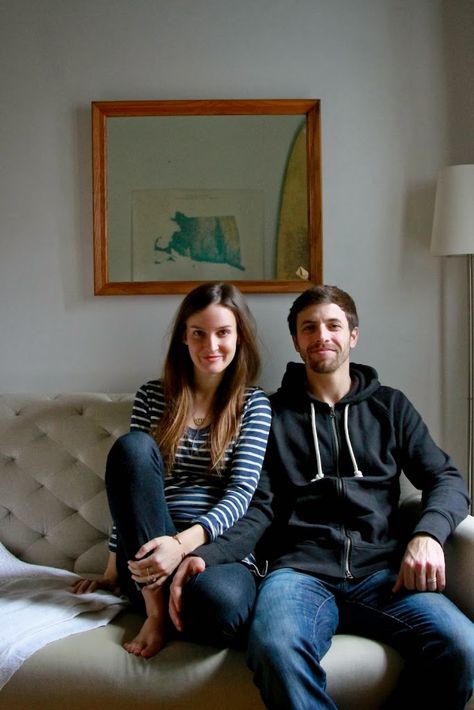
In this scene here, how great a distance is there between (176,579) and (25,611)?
37 centimetres

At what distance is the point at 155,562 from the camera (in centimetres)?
156

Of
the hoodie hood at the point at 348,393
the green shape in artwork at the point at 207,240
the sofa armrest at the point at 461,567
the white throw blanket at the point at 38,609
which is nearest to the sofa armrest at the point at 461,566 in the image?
the sofa armrest at the point at 461,567

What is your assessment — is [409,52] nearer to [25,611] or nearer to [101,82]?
[101,82]

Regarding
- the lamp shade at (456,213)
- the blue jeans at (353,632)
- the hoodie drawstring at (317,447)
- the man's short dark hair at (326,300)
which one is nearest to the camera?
the blue jeans at (353,632)

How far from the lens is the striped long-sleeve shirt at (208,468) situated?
1.79 meters

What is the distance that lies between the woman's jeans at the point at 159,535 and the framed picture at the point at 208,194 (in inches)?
32.5

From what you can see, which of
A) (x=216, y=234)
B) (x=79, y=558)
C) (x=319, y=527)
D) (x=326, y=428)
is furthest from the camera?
(x=216, y=234)

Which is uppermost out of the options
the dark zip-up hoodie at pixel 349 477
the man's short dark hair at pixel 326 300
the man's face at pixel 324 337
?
the man's short dark hair at pixel 326 300

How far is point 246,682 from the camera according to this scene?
1461mm

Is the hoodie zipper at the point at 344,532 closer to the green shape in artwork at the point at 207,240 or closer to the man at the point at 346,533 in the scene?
the man at the point at 346,533

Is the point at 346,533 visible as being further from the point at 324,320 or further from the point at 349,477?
the point at 324,320

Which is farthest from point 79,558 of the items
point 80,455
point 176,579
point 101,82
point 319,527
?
point 101,82

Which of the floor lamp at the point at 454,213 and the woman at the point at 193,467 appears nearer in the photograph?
the woman at the point at 193,467

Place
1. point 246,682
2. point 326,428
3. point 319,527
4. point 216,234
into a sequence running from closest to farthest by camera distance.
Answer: point 246,682 < point 319,527 < point 326,428 < point 216,234
